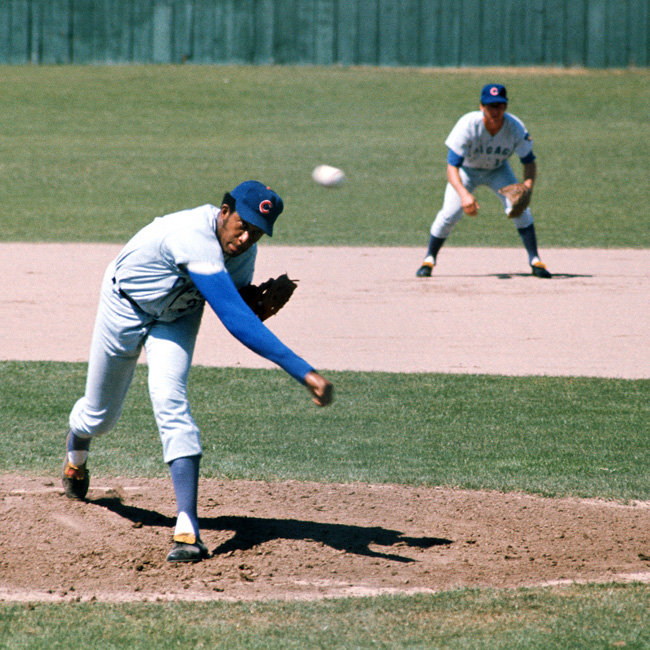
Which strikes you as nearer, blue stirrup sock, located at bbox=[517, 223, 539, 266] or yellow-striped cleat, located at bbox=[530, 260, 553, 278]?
blue stirrup sock, located at bbox=[517, 223, 539, 266]

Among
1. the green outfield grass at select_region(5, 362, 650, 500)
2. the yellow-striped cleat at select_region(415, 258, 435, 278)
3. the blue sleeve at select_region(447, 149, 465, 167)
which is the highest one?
the blue sleeve at select_region(447, 149, 465, 167)

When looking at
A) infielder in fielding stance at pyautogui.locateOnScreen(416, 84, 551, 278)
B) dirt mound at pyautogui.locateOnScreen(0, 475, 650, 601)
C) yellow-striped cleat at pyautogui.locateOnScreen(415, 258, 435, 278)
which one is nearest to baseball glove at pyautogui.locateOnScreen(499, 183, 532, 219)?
infielder in fielding stance at pyautogui.locateOnScreen(416, 84, 551, 278)

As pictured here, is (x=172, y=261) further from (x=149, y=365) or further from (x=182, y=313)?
(x=149, y=365)

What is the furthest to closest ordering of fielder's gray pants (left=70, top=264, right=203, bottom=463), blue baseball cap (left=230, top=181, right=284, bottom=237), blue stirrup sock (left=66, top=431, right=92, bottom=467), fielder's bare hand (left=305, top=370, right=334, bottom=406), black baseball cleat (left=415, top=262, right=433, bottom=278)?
black baseball cleat (left=415, top=262, right=433, bottom=278) < blue stirrup sock (left=66, top=431, right=92, bottom=467) < fielder's gray pants (left=70, top=264, right=203, bottom=463) < blue baseball cap (left=230, top=181, right=284, bottom=237) < fielder's bare hand (left=305, top=370, right=334, bottom=406)

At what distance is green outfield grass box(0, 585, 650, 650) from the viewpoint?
343 cm

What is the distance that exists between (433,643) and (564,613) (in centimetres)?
58

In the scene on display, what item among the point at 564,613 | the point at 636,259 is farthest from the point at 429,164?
the point at 564,613

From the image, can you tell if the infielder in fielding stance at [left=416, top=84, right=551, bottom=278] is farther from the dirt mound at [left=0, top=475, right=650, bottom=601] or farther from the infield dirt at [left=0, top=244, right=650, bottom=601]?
the dirt mound at [left=0, top=475, right=650, bottom=601]

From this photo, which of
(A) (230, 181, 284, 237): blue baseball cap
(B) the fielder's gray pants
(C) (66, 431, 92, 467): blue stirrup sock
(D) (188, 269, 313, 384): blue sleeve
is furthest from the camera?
(C) (66, 431, 92, 467): blue stirrup sock

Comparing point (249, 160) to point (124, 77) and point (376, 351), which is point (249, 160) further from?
point (376, 351)

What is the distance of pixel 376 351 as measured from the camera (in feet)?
26.8

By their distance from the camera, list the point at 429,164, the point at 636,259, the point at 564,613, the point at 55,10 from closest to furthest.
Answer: the point at 564,613, the point at 636,259, the point at 429,164, the point at 55,10

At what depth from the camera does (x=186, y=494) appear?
4.12 m

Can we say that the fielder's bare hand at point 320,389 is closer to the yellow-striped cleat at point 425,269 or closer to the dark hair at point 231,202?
the dark hair at point 231,202
